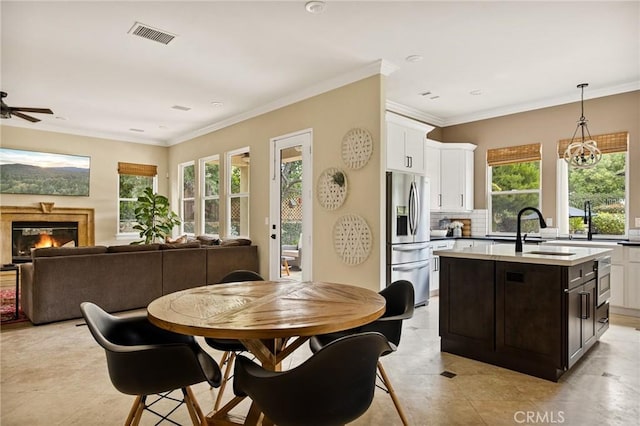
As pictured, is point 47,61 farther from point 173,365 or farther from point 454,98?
point 454,98

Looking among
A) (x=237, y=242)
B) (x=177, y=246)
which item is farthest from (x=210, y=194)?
(x=177, y=246)

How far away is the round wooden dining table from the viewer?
151 centimetres

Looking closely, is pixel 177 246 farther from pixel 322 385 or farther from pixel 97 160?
pixel 322 385

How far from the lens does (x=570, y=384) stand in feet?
8.87

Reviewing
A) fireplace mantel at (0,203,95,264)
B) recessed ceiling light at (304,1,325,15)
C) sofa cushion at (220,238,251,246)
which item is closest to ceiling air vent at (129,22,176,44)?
recessed ceiling light at (304,1,325,15)

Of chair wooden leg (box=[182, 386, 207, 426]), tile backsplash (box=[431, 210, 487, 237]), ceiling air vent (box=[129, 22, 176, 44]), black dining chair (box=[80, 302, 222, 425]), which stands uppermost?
ceiling air vent (box=[129, 22, 176, 44])

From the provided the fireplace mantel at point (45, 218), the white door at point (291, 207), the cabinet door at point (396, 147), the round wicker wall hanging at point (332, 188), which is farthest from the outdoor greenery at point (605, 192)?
the fireplace mantel at point (45, 218)

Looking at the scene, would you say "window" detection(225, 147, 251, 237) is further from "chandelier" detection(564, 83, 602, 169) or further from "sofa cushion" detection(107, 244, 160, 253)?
"chandelier" detection(564, 83, 602, 169)

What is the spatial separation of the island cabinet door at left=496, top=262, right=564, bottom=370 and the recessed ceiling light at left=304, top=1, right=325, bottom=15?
96.2 inches

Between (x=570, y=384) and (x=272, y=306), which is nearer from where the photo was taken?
(x=272, y=306)

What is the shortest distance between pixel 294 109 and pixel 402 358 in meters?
3.55

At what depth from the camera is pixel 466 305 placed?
318 cm

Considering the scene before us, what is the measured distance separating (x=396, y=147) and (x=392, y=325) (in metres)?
3.03

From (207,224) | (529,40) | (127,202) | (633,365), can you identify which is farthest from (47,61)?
(633,365)
